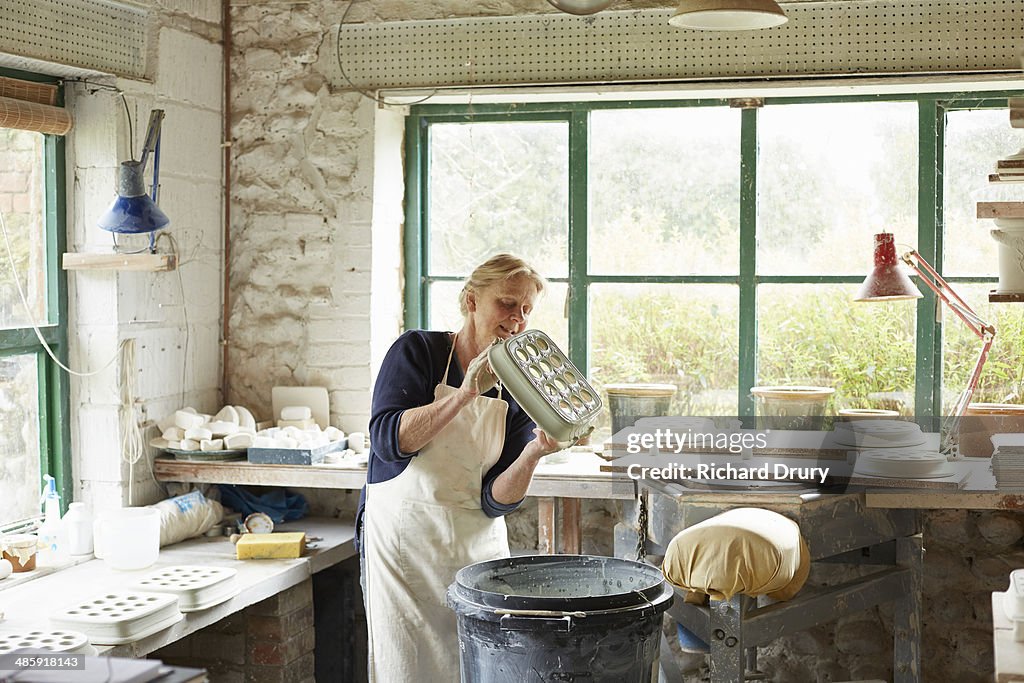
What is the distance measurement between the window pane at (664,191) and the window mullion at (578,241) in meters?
0.04

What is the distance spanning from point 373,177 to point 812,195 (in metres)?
1.74

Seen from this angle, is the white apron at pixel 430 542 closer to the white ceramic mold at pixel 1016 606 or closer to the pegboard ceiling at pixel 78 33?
the white ceramic mold at pixel 1016 606

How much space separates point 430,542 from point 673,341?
5.09ft

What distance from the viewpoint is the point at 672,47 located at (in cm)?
428

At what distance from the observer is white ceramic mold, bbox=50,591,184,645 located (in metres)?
3.15

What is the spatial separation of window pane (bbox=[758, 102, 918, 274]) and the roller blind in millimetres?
2622

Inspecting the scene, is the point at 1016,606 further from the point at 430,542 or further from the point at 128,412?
the point at 128,412

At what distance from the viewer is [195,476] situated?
14.2ft

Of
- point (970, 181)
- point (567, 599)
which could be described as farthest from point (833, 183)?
point (567, 599)

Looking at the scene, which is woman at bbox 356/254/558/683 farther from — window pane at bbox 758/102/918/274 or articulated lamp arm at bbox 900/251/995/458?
articulated lamp arm at bbox 900/251/995/458

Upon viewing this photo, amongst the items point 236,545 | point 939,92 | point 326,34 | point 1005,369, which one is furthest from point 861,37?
point 236,545

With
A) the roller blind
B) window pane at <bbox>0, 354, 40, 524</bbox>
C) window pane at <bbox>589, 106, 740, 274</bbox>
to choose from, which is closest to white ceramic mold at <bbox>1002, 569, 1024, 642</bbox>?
window pane at <bbox>589, 106, 740, 274</bbox>

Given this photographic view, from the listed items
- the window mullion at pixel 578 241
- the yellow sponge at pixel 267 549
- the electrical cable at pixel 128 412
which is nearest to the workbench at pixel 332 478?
the electrical cable at pixel 128 412

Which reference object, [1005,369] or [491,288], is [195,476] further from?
[1005,369]
